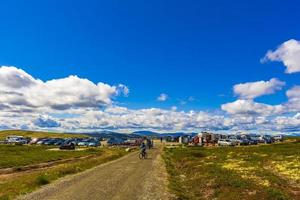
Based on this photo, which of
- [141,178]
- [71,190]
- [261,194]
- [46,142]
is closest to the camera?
[261,194]

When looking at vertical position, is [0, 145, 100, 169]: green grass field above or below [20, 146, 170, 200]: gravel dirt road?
above

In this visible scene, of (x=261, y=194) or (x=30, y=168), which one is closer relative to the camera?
(x=261, y=194)

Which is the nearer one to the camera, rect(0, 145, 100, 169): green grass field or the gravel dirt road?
the gravel dirt road

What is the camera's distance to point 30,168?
62.7m

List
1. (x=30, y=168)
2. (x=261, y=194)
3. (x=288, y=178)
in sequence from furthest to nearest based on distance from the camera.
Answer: (x=30, y=168) → (x=288, y=178) → (x=261, y=194)

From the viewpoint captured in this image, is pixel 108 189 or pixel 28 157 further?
pixel 28 157

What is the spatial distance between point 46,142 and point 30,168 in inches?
4725

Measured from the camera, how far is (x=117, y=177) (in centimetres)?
4031

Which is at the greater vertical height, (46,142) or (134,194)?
(46,142)

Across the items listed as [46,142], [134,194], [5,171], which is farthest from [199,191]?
[46,142]

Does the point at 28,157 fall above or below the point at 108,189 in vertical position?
above

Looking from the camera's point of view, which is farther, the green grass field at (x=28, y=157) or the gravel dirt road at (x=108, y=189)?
the green grass field at (x=28, y=157)

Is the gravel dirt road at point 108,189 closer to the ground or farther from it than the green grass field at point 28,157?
closer to the ground

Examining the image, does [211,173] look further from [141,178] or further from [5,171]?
[5,171]
